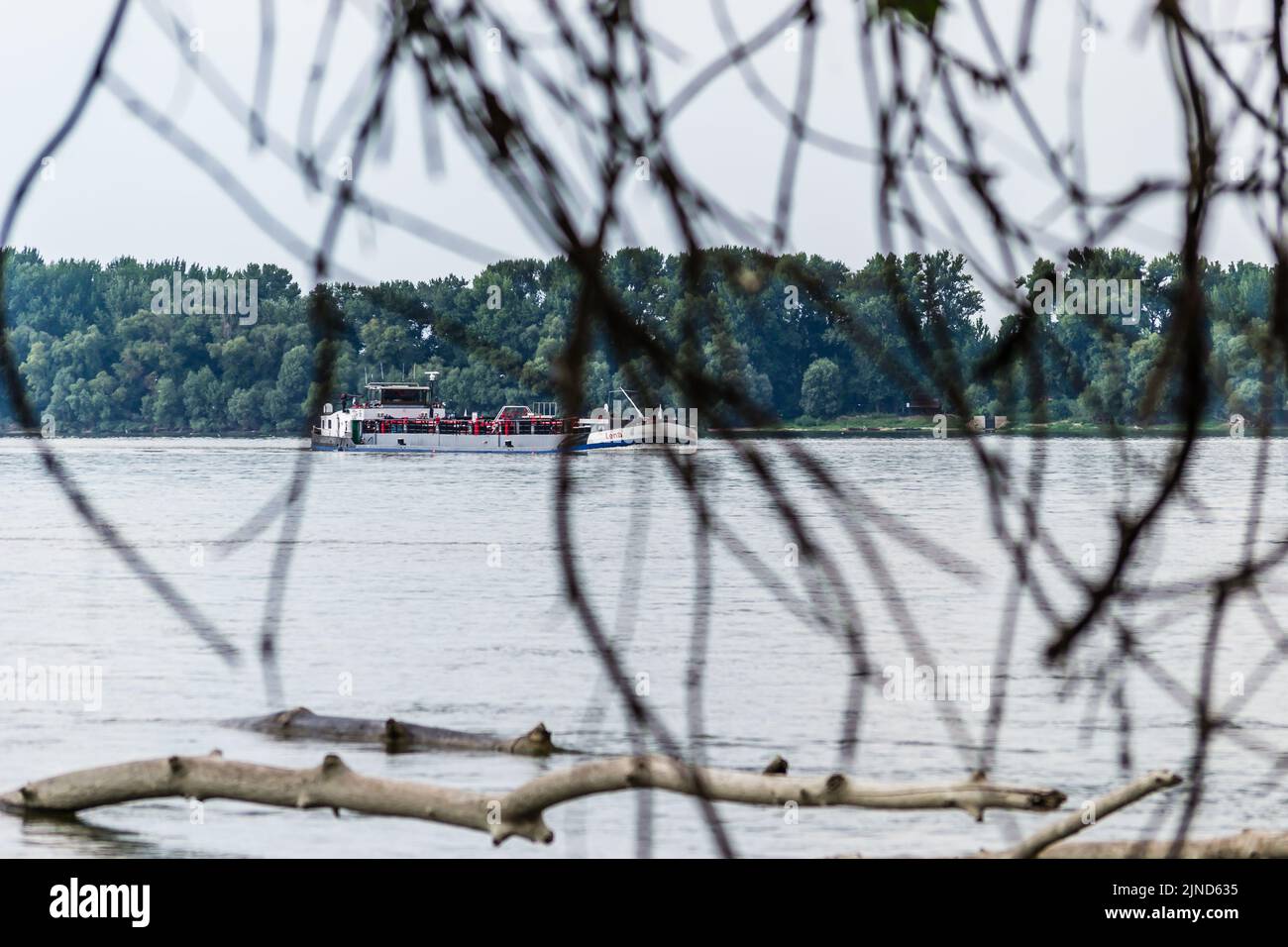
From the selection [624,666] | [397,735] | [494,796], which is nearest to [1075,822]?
[494,796]

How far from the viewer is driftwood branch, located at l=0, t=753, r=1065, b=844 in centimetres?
467

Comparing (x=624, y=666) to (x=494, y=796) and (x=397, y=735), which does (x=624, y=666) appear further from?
(x=494, y=796)

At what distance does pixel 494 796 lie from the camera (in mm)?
5477

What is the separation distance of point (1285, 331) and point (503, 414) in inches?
3078

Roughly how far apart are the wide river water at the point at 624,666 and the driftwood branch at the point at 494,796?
0.81ft

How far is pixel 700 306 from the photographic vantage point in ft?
3.24

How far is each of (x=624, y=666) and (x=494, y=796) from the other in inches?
232

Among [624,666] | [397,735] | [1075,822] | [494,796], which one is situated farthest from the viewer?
[624,666]

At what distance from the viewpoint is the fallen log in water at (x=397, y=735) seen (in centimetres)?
924

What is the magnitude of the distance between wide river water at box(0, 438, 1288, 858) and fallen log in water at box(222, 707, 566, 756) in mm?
116

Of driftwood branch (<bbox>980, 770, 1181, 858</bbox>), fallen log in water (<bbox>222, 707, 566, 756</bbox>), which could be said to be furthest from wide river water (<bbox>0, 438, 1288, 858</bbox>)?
driftwood branch (<bbox>980, 770, 1181, 858</bbox>)

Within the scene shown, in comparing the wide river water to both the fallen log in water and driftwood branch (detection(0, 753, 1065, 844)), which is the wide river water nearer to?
the fallen log in water
